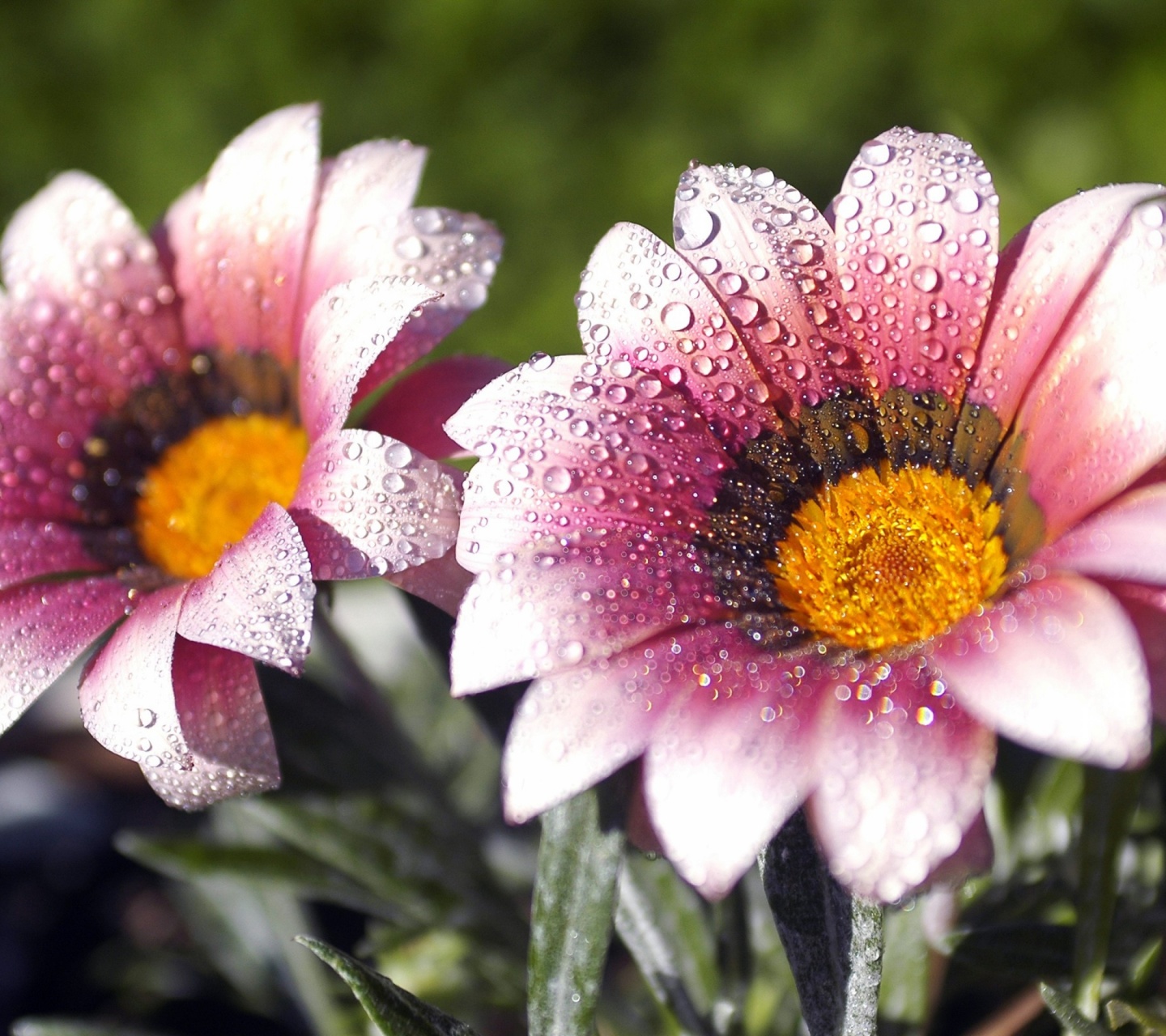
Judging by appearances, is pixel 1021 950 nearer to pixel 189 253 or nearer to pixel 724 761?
pixel 724 761

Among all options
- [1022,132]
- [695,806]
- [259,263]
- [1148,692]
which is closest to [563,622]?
[695,806]

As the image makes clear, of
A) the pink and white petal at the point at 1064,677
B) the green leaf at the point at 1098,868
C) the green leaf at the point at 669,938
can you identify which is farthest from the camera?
the green leaf at the point at 669,938

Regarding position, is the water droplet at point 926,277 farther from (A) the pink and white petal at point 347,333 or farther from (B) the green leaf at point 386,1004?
(B) the green leaf at point 386,1004

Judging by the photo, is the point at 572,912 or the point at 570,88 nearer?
the point at 572,912

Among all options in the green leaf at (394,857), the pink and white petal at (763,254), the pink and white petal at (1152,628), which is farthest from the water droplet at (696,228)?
the green leaf at (394,857)

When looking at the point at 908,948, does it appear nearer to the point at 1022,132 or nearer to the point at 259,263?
the point at 259,263

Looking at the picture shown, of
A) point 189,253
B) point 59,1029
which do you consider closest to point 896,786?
point 189,253

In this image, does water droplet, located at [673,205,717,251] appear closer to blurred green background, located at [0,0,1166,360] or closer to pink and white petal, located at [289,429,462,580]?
pink and white petal, located at [289,429,462,580]
